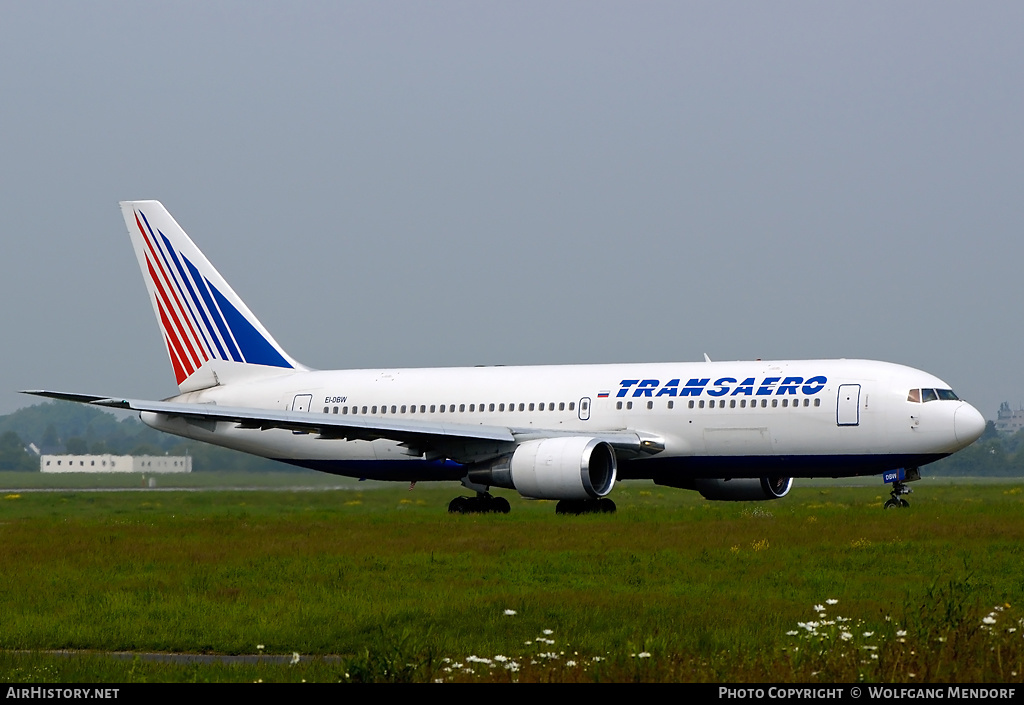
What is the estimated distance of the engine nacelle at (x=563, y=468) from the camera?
1188 inches

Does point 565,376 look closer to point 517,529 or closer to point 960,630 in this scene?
point 517,529

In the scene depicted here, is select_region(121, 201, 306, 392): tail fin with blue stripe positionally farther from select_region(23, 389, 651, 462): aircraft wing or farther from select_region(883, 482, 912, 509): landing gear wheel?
select_region(883, 482, 912, 509): landing gear wheel

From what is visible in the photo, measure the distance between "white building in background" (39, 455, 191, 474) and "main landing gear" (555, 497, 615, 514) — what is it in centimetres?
3518

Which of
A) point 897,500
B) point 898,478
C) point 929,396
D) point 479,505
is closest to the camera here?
point 897,500

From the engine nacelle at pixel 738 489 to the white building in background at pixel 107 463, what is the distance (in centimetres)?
3414

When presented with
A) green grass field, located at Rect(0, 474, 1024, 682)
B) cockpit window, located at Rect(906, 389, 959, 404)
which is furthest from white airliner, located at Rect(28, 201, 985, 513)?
green grass field, located at Rect(0, 474, 1024, 682)

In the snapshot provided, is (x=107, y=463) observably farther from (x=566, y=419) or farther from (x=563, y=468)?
(x=563, y=468)

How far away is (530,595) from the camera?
1625 centimetres

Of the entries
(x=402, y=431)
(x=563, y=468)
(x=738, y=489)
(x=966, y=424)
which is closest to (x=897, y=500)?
(x=966, y=424)

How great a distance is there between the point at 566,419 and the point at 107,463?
47.2m

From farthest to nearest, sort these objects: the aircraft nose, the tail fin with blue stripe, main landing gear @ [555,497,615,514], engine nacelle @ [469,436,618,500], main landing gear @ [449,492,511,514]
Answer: the tail fin with blue stripe < main landing gear @ [449,492,511,514] < main landing gear @ [555,497,615,514] < the aircraft nose < engine nacelle @ [469,436,618,500]

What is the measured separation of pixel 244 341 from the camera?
4003 cm

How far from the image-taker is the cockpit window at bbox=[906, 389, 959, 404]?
1225 inches
